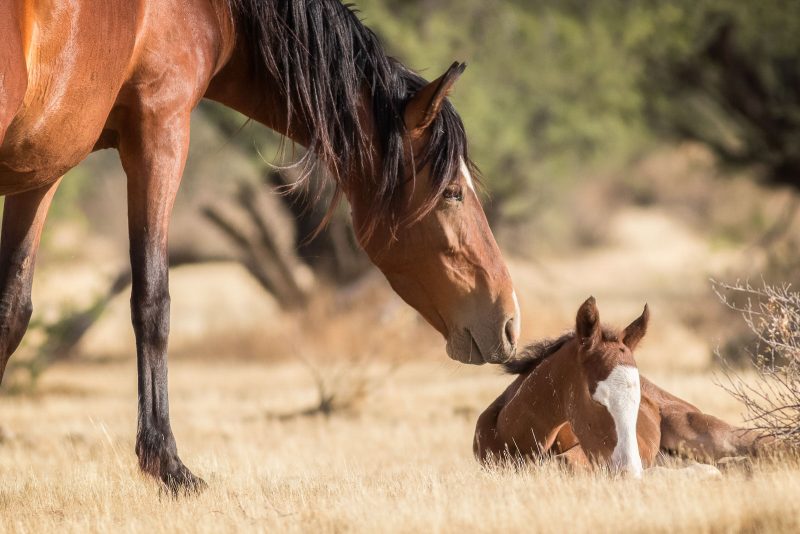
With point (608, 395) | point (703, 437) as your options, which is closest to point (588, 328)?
point (608, 395)

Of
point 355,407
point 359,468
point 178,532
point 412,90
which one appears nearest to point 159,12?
point 412,90

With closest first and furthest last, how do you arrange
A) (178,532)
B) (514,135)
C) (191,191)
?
(178,532)
(514,135)
(191,191)

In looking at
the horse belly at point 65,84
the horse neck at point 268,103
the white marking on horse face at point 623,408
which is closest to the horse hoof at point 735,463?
the white marking on horse face at point 623,408

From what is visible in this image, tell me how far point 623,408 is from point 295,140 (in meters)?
1.89

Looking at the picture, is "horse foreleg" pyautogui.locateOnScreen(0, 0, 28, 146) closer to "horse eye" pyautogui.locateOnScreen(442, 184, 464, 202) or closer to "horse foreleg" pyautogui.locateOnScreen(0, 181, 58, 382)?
"horse foreleg" pyautogui.locateOnScreen(0, 181, 58, 382)

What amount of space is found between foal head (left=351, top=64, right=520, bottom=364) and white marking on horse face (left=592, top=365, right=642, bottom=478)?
1.48 ft

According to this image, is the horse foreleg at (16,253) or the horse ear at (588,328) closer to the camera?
the horse foreleg at (16,253)

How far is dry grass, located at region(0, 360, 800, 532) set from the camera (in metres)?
3.77

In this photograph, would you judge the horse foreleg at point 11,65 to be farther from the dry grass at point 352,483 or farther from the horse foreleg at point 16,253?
A: the dry grass at point 352,483

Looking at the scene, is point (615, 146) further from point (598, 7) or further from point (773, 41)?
point (773, 41)

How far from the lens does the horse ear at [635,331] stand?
5.25 metres

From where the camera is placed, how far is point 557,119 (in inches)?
696

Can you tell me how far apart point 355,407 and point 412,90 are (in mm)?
4817

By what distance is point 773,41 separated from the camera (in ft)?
49.5
